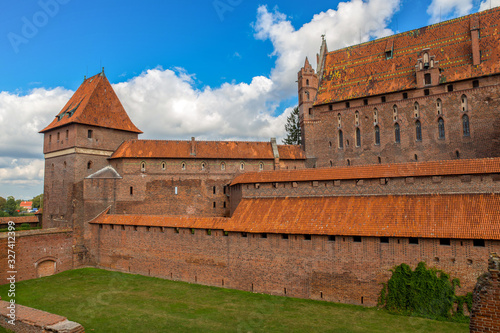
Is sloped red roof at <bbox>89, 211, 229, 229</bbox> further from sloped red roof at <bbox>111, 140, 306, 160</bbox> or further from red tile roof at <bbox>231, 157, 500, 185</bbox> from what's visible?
sloped red roof at <bbox>111, 140, 306, 160</bbox>

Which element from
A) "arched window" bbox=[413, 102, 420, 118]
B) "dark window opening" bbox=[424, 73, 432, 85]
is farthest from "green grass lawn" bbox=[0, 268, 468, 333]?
"dark window opening" bbox=[424, 73, 432, 85]

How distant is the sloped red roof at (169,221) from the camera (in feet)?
71.6

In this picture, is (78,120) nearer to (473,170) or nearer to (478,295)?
(473,170)

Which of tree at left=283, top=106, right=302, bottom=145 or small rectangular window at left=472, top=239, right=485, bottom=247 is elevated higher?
tree at left=283, top=106, right=302, bottom=145

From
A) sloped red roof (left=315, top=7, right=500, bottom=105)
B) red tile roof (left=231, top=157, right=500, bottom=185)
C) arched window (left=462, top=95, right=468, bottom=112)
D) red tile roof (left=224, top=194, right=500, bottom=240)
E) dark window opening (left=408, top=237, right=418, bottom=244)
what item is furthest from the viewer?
sloped red roof (left=315, top=7, right=500, bottom=105)

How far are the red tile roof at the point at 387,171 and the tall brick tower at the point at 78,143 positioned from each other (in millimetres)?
13612

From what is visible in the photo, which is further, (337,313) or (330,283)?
(330,283)

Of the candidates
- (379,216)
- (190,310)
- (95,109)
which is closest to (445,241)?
(379,216)

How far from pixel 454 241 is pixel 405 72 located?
56.9 ft

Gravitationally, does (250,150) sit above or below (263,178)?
above

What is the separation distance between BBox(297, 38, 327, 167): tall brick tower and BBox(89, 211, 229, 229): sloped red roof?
12722mm

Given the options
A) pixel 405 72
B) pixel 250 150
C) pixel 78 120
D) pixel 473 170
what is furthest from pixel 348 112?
pixel 78 120

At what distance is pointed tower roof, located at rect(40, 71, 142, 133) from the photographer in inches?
Answer: 1184

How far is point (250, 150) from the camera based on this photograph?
3156 centimetres
